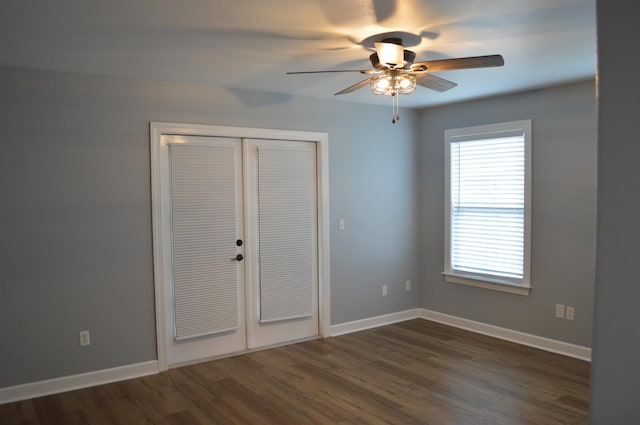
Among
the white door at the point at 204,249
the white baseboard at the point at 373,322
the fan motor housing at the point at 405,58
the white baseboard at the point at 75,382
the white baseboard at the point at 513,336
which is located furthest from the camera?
the white baseboard at the point at 373,322

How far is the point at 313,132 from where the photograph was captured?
487 centimetres

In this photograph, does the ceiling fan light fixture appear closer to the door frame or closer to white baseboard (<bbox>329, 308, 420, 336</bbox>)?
Answer: the door frame

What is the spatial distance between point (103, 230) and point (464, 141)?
377cm

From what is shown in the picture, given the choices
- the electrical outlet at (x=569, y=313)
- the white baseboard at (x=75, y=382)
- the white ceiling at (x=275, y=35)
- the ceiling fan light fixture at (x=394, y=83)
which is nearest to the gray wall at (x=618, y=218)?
the white ceiling at (x=275, y=35)

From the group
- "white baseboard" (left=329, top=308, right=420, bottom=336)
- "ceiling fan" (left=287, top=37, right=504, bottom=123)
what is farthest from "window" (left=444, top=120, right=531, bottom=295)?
"ceiling fan" (left=287, top=37, right=504, bottom=123)

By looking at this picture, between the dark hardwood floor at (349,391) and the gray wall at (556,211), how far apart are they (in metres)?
0.37

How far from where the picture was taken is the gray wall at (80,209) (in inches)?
137

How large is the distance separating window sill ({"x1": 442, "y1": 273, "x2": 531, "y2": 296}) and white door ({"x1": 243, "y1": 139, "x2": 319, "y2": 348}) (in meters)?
1.63

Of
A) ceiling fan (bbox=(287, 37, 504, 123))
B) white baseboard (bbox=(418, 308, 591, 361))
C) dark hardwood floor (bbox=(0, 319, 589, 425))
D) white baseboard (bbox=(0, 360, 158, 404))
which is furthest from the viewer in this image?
white baseboard (bbox=(418, 308, 591, 361))

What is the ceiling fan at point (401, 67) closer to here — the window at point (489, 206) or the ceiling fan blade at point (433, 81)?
the ceiling fan blade at point (433, 81)

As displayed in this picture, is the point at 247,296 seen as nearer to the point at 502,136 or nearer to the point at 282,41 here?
the point at 282,41

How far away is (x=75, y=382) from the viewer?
3697 millimetres

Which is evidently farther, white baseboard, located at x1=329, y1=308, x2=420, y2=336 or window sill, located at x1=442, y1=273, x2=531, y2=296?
white baseboard, located at x1=329, y1=308, x2=420, y2=336

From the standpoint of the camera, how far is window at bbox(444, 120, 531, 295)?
15.3ft
